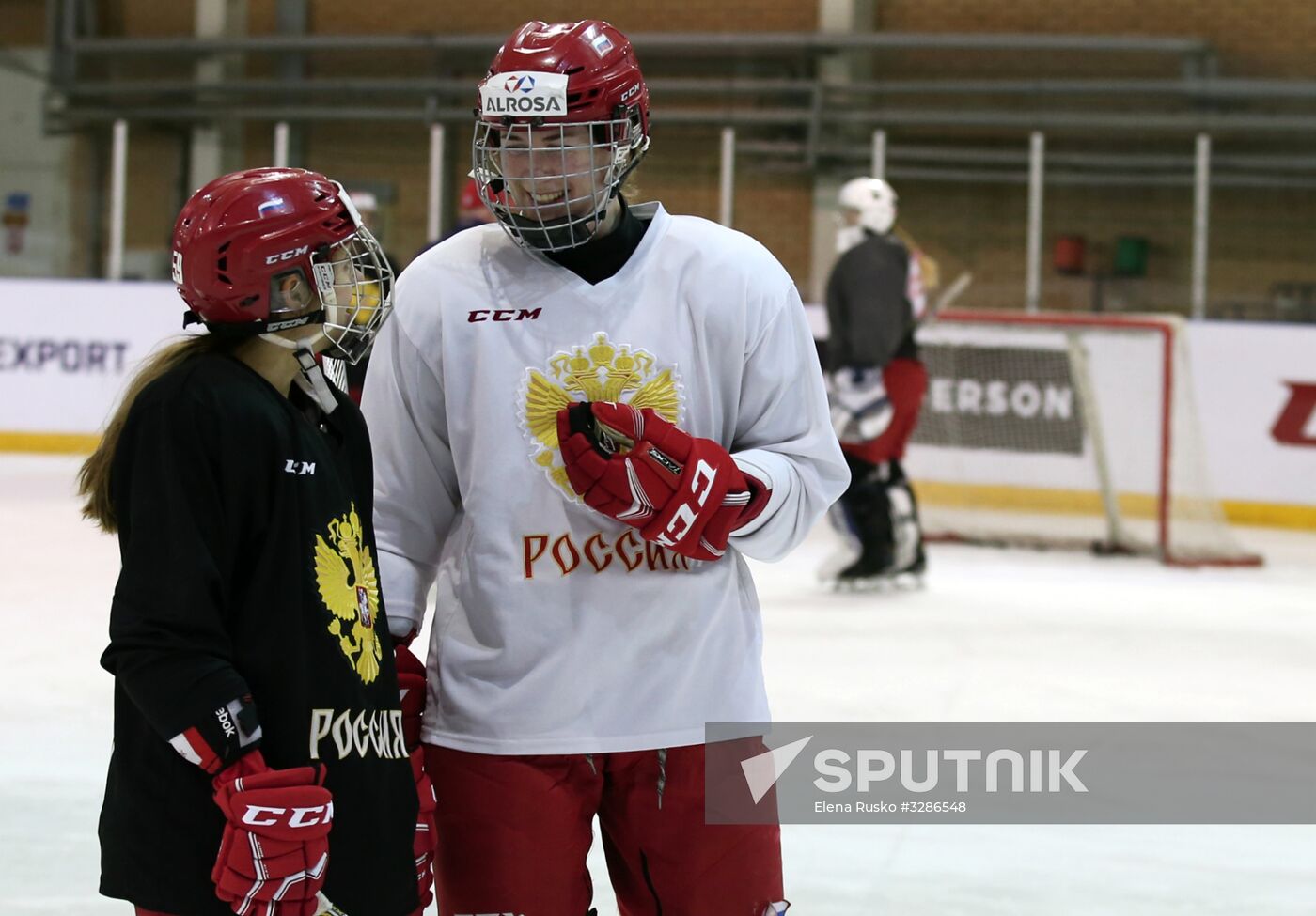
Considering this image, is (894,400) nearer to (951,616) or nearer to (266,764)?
(951,616)

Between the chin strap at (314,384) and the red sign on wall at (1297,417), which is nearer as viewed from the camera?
the chin strap at (314,384)

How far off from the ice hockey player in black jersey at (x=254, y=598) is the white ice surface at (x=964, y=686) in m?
1.19

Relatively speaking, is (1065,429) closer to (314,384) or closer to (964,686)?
(964,686)

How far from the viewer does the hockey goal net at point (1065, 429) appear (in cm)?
630

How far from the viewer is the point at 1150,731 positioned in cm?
339

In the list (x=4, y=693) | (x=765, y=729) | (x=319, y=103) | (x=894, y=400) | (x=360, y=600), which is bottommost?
(x=4, y=693)

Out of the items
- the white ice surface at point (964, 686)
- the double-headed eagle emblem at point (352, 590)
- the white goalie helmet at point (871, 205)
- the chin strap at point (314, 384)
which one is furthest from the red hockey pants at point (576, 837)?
the white goalie helmet at point (871, 205)

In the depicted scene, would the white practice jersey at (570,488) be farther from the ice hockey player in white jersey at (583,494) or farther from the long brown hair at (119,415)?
the long brown hair at (119,415)

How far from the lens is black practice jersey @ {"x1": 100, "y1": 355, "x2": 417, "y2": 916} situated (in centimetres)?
118

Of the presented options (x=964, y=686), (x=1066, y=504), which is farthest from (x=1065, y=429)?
(x=964, y=686)

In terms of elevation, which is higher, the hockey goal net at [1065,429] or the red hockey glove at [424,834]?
the hockey goal net at [1065,429]

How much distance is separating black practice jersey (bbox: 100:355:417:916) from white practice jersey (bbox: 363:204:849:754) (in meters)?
0.14

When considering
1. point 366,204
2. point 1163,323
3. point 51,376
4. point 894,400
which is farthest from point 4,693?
point 51,376

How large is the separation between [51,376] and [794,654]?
214 inches
